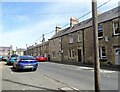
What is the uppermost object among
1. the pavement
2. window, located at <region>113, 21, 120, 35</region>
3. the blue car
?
window, located at <region>113, 21, 120, 35</region>

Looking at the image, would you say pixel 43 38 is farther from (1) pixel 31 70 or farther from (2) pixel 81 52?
(1) pixel 31 70

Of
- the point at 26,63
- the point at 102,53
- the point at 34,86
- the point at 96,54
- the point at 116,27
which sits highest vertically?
the point at 116,27

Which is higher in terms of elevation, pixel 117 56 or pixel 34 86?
pixel 117 56

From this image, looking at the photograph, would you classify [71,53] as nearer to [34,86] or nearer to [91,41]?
[91,41]

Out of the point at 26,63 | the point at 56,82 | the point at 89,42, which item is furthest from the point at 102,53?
the point at 56,82

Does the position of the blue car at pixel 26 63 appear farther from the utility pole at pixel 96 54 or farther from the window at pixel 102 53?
the utility pole at pixel 96 54

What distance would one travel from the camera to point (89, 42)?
1200 inches

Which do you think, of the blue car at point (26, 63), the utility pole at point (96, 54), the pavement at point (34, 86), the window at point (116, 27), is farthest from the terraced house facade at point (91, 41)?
the utility pole at point (96, 54)

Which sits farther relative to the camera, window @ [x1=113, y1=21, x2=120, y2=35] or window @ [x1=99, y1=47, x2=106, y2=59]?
window @ [x1=99, y1=47, x2=106, y2=59]

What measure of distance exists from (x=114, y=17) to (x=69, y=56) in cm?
1453

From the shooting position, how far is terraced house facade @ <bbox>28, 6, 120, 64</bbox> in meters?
25.1

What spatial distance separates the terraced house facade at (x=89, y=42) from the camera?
25141 millimetres

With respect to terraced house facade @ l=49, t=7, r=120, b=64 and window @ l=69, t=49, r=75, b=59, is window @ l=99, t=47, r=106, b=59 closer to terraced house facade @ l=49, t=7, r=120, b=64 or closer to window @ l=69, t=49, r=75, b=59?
terraced house facade @ l=49, t=7, r=120, b=64

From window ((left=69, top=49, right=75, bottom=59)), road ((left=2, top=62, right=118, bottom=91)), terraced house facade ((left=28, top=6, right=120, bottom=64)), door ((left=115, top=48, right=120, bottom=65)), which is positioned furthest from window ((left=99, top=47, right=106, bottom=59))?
road ((left=2, top=62, right=118, bottom=91))
